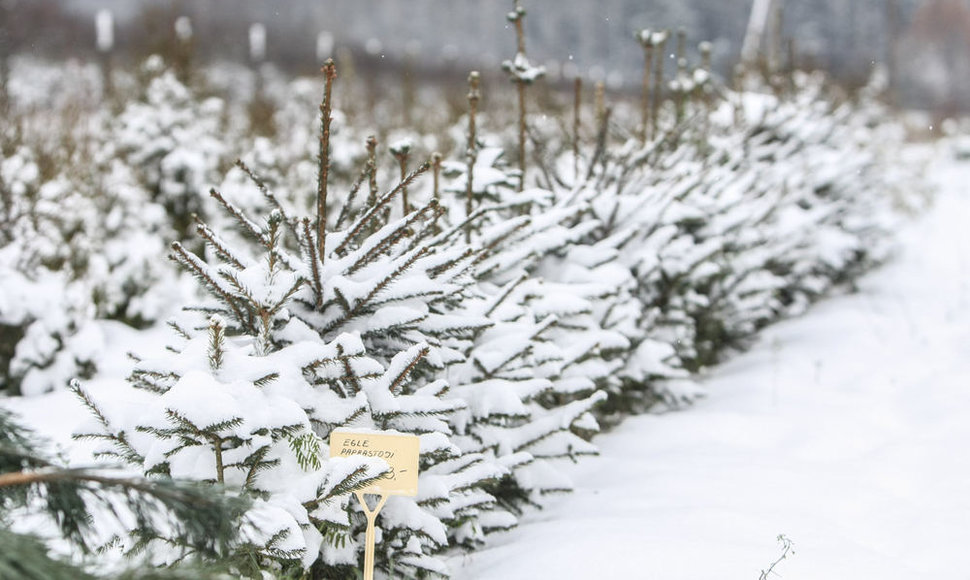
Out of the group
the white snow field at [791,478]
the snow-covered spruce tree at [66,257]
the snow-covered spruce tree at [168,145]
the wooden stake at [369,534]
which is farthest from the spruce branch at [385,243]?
the snow-covered spruce tree at [168,145]

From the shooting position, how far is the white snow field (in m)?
2.32

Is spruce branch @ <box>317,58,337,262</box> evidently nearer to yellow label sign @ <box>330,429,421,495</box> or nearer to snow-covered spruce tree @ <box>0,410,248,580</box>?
yellow label sign @ <box>330,429,421,495</box>

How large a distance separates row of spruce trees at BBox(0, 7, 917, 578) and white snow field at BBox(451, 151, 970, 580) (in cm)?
23

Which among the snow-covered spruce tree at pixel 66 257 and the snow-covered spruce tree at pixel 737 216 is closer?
the snow-covered spruce tree at pixel 737 216

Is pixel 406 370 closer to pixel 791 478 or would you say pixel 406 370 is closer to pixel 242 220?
pixel 242 220

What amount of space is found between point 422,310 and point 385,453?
0.49 meters

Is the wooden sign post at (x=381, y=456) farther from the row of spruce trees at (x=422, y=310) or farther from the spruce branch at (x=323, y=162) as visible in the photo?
the spruce branch at (x=323, y=162)


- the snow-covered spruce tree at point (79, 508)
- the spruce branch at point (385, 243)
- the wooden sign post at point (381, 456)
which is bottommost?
the wooden sign post at point (381, 456)

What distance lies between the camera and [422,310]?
231 centimetres

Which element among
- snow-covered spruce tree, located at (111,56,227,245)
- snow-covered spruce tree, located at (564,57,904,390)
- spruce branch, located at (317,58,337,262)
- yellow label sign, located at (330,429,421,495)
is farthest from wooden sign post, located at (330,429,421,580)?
snow-covered spruce tree, located at (111,56,227,245)

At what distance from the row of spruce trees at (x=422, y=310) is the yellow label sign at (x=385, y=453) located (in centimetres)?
7

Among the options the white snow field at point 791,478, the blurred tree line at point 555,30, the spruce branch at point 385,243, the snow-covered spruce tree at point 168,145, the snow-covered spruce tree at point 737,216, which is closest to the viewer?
the spruce branch at point 385,243

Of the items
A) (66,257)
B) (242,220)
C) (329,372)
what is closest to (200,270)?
(242,220)

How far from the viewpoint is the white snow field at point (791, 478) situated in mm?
2320
